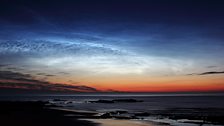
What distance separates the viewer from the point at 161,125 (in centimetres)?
3338

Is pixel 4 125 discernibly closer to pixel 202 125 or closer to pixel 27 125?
pixel 27 125

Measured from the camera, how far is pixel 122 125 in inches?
1298

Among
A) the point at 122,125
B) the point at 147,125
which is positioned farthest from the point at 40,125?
the point at 147,125

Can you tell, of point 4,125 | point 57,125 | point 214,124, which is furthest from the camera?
point 214,124

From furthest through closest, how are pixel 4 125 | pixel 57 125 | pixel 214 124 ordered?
1. pixel 214 124
2. pixel 57 125
3. pixel 4 125

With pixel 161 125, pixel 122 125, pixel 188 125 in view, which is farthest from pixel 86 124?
pixel 188 125

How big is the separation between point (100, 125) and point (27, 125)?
8493 millimetres

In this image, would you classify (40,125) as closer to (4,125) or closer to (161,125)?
(4,125)

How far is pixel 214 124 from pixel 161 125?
23.7ft

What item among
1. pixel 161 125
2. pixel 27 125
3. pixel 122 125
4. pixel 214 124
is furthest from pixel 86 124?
pixel 214 124

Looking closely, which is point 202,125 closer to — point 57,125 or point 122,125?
point 122,125

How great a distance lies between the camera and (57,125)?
32.3 m

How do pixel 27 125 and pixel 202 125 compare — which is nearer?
pixel 27 125

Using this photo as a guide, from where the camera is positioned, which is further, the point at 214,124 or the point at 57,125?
the point at 214,124
